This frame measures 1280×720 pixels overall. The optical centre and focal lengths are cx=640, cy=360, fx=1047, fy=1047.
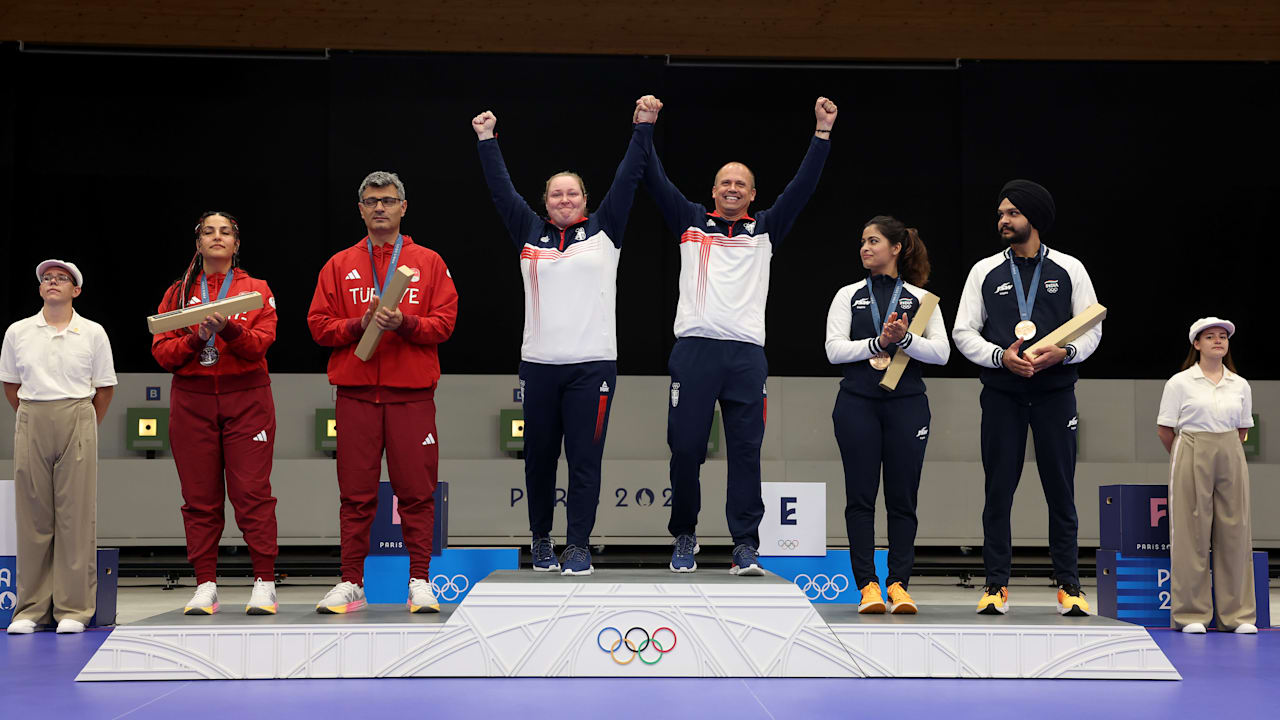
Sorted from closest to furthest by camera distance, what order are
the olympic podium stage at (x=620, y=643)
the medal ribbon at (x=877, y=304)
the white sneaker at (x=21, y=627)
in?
the olympic podium stage at (x=620, y=643) < the medal ribbon at (x=877, y=304) < the white sneaker at (x=21, y=627)

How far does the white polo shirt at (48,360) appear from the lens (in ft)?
18.0

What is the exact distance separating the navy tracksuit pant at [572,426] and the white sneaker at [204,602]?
4.52 feet

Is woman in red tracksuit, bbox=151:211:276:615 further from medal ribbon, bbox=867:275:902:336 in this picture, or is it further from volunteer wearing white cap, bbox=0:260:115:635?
medal ribbon, bbox=867:275:902:336

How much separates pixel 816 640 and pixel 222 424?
2.67m

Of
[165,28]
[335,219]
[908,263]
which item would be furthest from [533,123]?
[908,263]

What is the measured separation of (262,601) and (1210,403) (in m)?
5.21

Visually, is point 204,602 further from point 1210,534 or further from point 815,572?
point 1210,534

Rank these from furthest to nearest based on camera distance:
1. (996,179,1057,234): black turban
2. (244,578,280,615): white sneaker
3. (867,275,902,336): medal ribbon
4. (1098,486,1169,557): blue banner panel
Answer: (1098,486,1169,557): blue banner panel, (867,275,902,336): medal ribbon, (996,179,1057,234): black turban, (244,578,280,615): white sneaker

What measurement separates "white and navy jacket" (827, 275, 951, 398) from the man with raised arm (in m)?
0.40

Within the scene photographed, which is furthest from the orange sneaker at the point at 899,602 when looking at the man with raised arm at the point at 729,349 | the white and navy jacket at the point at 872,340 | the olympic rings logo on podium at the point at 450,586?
the olympic rings logo on podium at the point at 450,586

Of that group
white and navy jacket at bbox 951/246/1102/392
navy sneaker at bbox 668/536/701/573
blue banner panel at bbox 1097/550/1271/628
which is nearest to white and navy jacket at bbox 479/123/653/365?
navy sneaker at bbox 668/536/701/573

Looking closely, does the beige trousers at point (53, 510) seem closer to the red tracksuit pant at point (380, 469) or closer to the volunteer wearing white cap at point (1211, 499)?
the red tracksuit pant at point (380, 469)

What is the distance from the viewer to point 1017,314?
4.61m

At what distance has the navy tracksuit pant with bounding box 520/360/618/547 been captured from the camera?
173 inches
